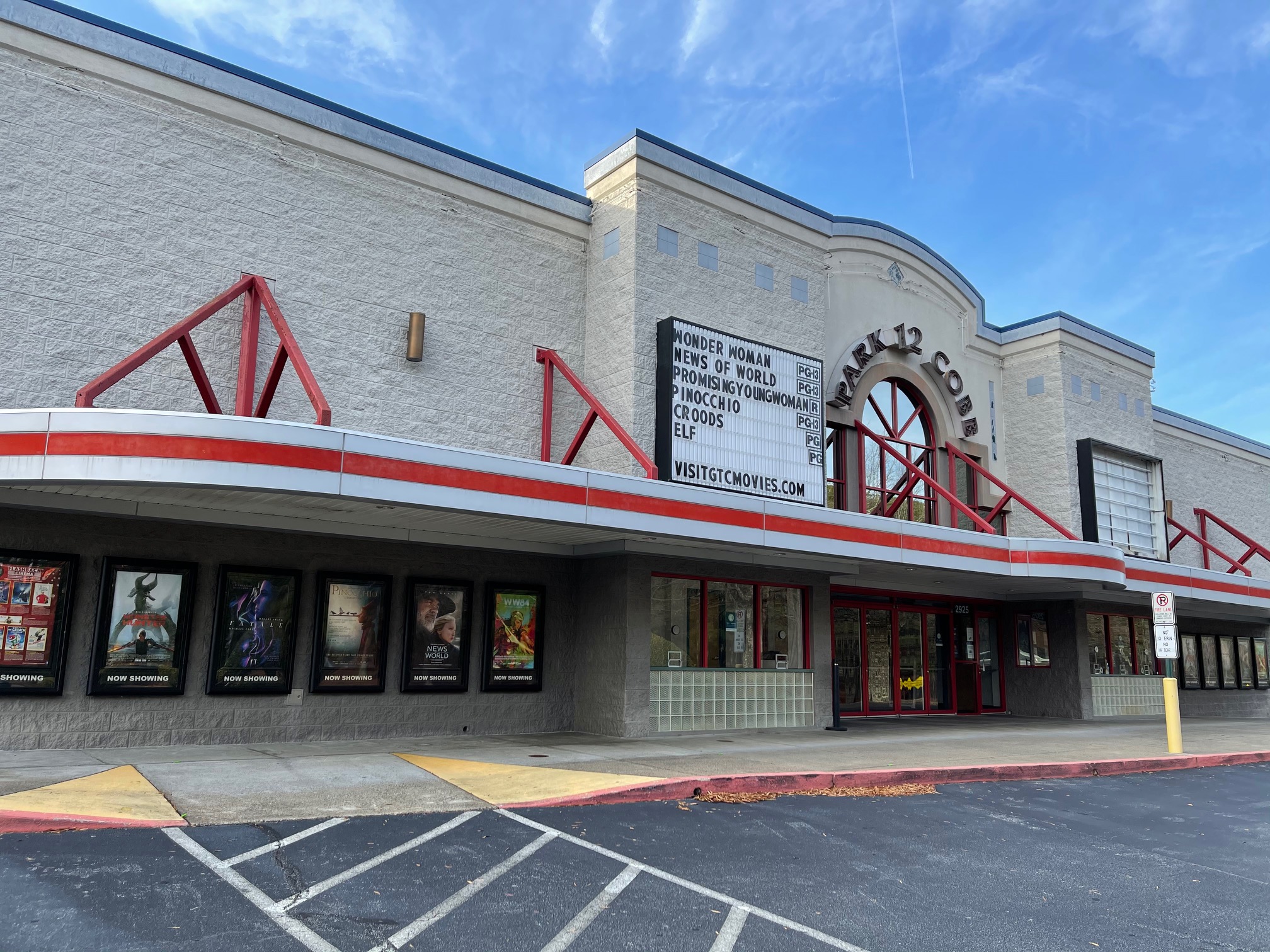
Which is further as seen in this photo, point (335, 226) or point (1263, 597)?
point (1263, 597)

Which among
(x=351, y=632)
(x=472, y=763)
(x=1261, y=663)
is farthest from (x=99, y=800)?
(x=1261, y=663)

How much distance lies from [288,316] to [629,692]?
25.9ft

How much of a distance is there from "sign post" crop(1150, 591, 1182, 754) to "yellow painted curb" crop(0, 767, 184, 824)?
1497cm

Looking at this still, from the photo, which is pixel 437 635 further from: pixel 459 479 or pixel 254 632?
pixel 459 479

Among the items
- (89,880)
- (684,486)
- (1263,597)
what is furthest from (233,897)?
(1263,597)

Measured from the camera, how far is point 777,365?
18734 millimetres

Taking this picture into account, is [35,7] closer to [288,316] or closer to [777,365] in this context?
[288,316]

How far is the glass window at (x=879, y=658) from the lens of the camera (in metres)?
22.6

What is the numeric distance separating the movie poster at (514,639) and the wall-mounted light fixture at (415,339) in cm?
393

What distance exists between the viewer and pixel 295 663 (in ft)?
46.7

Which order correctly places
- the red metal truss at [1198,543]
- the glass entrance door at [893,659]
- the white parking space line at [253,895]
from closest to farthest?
the white parking space line at [253,895] < the glass entrance door at [893,659] < the red metal truss at [1198,543]

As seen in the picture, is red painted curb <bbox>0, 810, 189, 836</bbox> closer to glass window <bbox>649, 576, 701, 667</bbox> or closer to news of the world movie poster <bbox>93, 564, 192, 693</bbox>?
news of the world movie poster <bbox>93, 564, 192, 693</bbox>

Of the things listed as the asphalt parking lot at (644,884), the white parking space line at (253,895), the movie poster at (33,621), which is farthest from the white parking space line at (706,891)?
the movie poster at (33,621)

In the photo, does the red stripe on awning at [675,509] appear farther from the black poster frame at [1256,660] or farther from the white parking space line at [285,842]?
the black poster frame at [1256,660]
